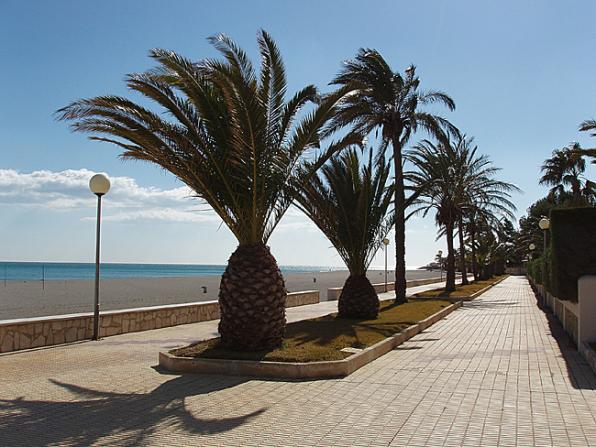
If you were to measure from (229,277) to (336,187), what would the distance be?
20.5 ft

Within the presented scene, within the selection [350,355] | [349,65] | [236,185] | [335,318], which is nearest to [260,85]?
[236,185]

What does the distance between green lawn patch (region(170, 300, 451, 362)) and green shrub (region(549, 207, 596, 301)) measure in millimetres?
3382

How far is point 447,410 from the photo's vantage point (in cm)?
604

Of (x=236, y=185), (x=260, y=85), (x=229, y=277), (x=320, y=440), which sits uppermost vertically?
(x=260, y=85)

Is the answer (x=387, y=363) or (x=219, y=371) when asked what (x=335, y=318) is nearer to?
(x=387, y=363)

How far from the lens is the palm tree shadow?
5.20 metres

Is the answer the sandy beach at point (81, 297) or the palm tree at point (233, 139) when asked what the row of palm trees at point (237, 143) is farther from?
the sandy beach at point (81, 297)

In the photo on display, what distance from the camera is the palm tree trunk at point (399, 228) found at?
20750 millimetres

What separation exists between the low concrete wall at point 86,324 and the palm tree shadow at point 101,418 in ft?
11.0

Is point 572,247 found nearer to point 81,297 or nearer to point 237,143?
point 237,143

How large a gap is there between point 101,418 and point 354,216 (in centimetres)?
986

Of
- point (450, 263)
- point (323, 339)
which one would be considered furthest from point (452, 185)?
point (323, 339)

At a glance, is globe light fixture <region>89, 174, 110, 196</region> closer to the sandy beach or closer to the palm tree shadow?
the palm tree shadow

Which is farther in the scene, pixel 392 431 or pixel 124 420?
pixel 124 420
